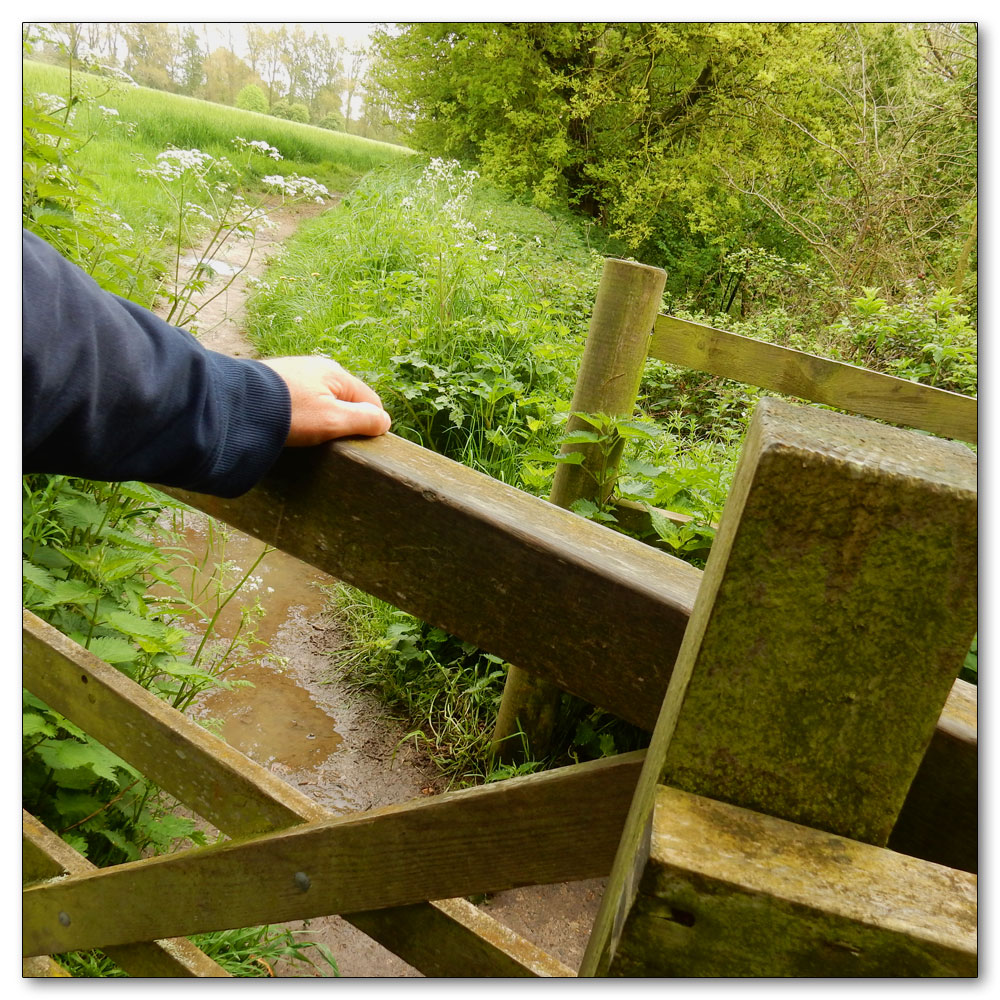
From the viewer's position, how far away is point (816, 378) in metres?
2.34

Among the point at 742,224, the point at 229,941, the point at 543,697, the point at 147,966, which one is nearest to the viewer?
the point at 147,966

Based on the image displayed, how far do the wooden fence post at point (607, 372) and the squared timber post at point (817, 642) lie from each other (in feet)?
5.65

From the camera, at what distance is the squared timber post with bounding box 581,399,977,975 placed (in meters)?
0.38

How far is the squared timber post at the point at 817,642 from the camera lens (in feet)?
1.25

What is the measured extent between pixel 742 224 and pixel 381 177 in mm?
5070

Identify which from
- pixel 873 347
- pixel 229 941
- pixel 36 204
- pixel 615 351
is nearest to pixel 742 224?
pixel 873 347

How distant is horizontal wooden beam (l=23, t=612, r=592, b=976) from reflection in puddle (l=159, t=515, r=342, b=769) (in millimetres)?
1100

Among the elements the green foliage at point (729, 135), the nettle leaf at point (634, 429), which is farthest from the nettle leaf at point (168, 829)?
the green foliage at point (729, 135)

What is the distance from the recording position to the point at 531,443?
11.8 ft

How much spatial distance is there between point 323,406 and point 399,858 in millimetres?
515

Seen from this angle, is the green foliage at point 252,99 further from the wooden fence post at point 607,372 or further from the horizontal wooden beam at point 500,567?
the horizontal wooden beam at point 500,567

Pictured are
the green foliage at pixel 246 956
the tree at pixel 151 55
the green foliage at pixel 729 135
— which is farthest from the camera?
the green foliage at pixel 729 135

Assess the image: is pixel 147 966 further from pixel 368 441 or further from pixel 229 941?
pixel 368 441

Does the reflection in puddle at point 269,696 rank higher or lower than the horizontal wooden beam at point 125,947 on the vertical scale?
lower
